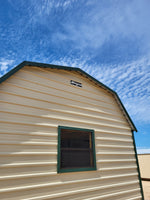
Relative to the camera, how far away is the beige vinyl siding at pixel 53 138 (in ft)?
11.4

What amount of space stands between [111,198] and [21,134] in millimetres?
3775

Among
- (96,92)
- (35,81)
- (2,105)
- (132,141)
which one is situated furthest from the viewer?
(132,141)

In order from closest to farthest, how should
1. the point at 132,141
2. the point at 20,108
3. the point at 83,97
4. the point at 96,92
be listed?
1. the point at 20,108
2. the point at 83,97
3. the point at 96,92
4. the point at 132,141

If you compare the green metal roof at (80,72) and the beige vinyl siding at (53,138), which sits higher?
the green metal roof at (80,72)

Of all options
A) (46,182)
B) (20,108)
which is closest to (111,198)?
(46,182)

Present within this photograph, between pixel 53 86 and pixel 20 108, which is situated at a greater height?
pixel 53 86

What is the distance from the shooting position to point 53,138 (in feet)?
13.8

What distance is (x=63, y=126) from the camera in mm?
4547

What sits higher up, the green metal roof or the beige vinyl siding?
the green metal roof

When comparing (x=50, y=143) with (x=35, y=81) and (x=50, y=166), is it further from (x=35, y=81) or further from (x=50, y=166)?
(x=35, y=81)

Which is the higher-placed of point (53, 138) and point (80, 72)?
point (80, 72)

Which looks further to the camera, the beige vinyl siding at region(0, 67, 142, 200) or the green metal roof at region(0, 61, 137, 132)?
the green metal roof at region(0, 61, 137, 132)

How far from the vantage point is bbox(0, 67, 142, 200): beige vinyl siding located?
11.4 ft

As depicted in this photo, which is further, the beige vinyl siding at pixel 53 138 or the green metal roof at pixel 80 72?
the green metal roof at pixel 80 72
